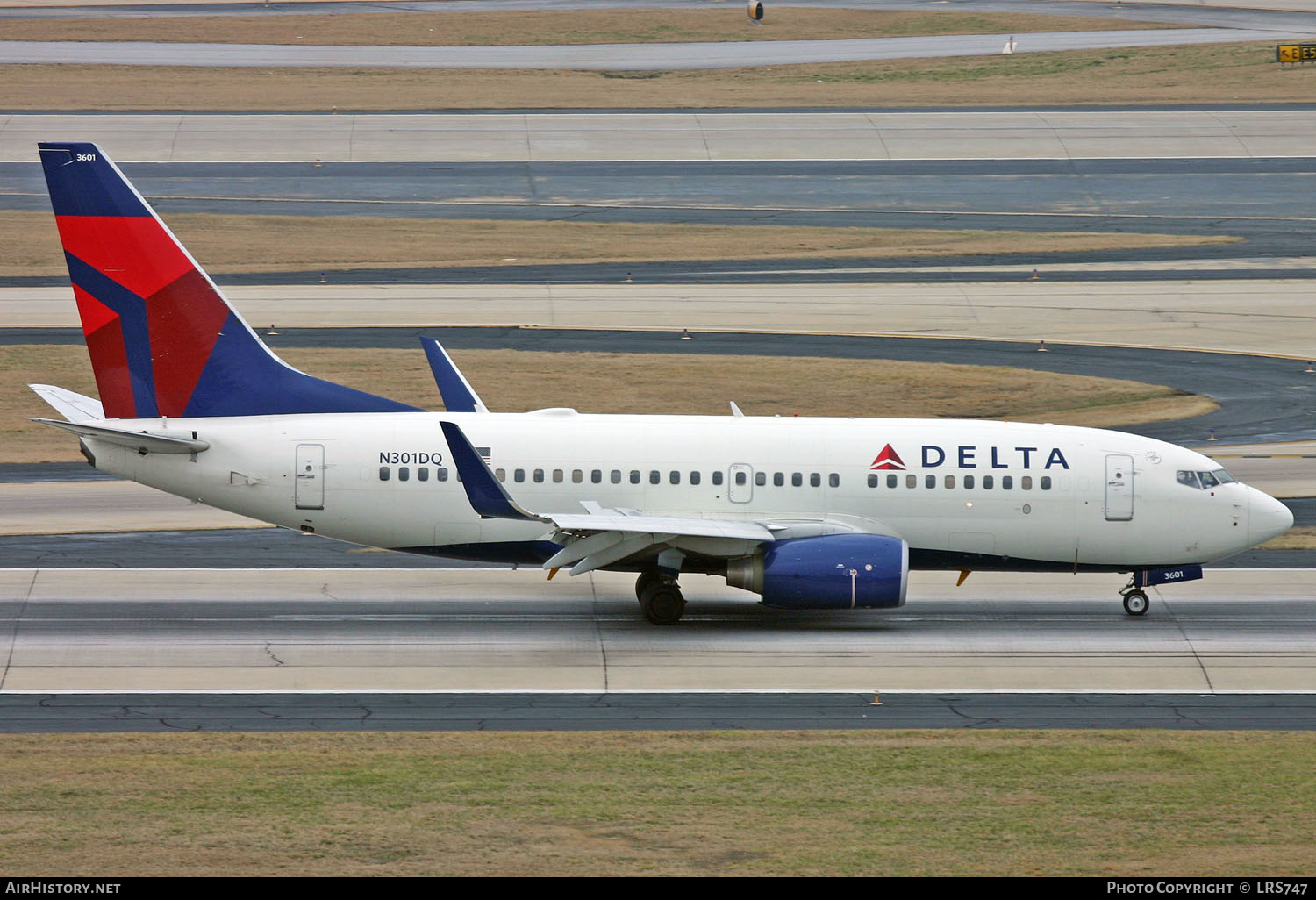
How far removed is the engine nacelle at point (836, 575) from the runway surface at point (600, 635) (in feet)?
2.84

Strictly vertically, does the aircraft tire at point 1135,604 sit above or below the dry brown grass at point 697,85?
below

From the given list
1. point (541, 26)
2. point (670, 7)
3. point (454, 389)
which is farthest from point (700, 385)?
point (670, 7)

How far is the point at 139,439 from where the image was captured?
2908 centimetres

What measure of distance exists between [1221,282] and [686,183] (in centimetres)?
2338

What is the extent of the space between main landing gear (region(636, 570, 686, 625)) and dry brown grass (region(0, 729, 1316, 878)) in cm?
594

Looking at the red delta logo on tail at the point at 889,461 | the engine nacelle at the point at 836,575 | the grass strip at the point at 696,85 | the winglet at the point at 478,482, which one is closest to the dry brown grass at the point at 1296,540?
the red delta logo on tail at the point at 889,461

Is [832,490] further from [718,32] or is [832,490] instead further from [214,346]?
[718,32]

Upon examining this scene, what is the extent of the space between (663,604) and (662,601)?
51mm

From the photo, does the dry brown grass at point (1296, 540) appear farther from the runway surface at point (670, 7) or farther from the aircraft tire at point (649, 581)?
the runway surface at point (670, 7)

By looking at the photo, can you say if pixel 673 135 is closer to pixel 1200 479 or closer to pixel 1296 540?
pixel 1296 540

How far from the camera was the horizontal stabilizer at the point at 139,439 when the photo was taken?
28.8 m

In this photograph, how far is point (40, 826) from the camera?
60.2ft

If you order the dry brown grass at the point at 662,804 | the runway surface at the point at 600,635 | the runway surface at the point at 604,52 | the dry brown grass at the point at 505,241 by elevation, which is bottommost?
the dry brown grass at the point at 662,804
